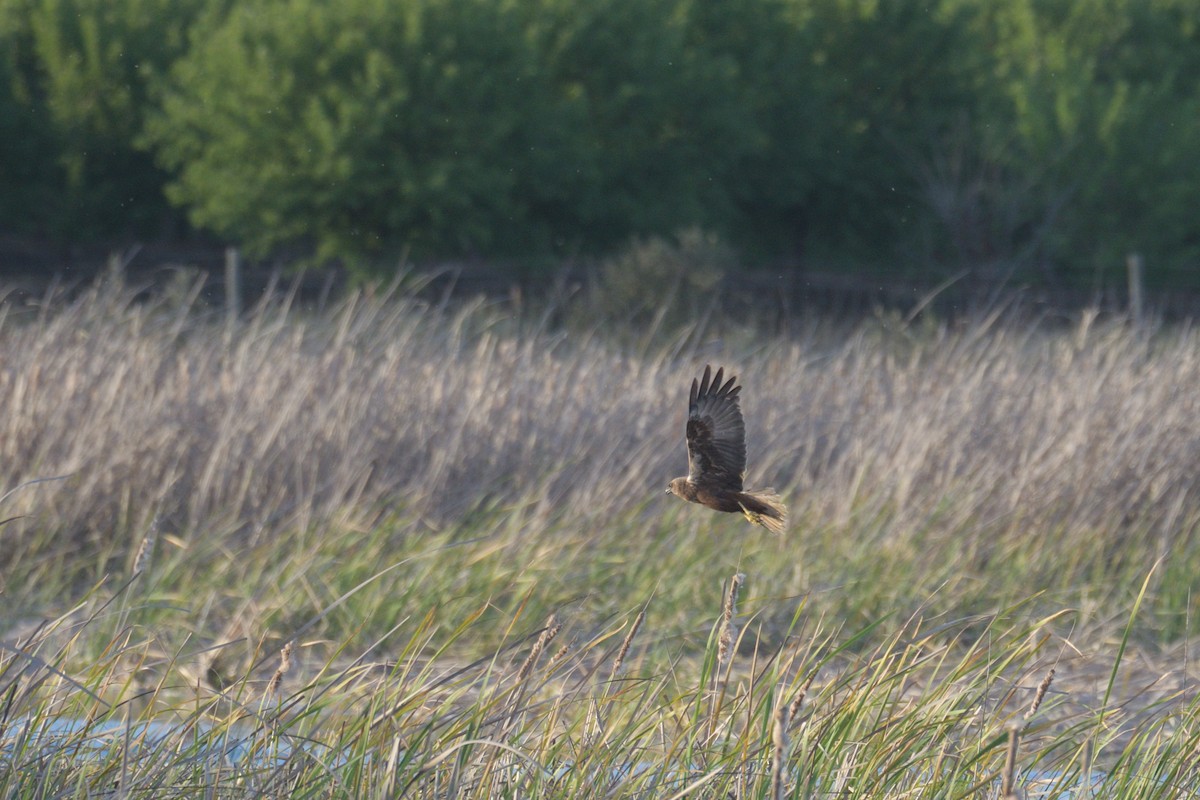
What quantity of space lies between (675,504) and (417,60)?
13812 mm

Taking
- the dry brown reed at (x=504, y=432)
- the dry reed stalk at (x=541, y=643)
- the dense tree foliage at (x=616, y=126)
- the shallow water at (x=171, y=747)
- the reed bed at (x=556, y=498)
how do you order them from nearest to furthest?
the dry reed stalk at (x=541, y=643) → the shallow water at (x=171, y=747) → the reed bed at (x=556, y=498) → the dry brown reed at (x=504, y=432) → the dense tree foliage at (x=616, y=126)

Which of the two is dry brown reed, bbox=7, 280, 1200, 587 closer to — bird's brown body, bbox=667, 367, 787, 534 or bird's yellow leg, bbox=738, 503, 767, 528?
bird's brown body, bbox=667, 367, 787, 534

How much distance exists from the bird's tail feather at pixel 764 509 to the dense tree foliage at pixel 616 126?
1593 cm

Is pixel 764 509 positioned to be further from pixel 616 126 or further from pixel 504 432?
pixel 616 126

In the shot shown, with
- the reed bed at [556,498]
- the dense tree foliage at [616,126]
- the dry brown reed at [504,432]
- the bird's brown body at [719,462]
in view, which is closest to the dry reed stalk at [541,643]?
the bird's brown body at [719,462]

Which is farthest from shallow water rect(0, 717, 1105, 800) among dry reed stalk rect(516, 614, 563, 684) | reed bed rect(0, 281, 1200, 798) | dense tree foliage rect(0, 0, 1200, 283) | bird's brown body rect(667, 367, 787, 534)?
dense tree foliage rect(0, 0, 1200, 283)

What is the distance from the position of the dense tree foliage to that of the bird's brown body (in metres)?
15.7

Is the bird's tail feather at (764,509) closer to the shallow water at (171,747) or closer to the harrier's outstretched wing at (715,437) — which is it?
the harrier's outstretched wing at (715,437)

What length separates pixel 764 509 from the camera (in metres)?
1.99

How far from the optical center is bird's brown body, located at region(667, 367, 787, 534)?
6.52 ft

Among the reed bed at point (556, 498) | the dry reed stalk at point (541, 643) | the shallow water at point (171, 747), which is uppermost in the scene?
the dry reed stalk at point (541, 643)

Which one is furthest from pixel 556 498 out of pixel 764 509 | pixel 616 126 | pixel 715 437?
pixel 616 126

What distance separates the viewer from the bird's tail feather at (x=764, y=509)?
1.96m

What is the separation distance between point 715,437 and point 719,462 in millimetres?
51
